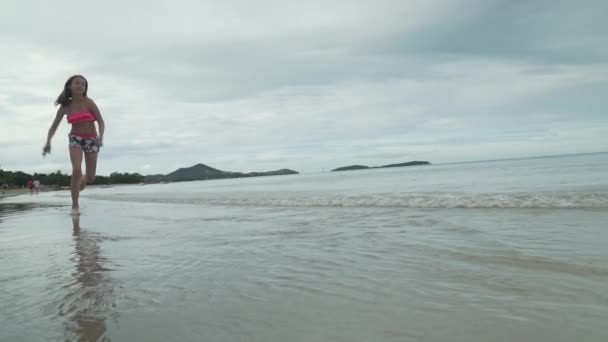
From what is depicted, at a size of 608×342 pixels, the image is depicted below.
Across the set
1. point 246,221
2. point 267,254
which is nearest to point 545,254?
point 267,254

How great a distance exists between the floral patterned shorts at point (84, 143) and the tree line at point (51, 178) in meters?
54.2

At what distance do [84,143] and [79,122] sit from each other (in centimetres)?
37

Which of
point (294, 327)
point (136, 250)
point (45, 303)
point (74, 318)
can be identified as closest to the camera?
point (294, 327)

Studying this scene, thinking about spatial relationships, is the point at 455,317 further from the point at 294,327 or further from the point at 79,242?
the point at 79,242

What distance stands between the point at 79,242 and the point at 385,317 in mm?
3930

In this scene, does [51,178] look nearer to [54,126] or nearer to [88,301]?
[54,126]

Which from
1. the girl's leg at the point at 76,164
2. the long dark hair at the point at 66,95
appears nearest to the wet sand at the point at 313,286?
the girl's leg at the point at 76,164

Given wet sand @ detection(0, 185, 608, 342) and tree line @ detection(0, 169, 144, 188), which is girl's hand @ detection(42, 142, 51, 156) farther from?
tree line @ detection(0, 169, 144, 188)

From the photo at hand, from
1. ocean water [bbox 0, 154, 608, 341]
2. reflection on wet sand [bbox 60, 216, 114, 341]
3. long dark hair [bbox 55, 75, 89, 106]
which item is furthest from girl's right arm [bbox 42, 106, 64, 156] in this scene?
reflection on wet sand [bbox 60, 216, 114, 341]

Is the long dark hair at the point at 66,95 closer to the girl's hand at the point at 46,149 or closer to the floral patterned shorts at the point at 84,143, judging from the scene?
the floral patterned shorts at the point at 84,143

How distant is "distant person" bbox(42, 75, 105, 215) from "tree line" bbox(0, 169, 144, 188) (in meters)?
54.1

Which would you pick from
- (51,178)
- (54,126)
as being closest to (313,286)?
(54,126)

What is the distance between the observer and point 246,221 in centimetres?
634

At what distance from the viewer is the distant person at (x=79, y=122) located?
20.9 ft
